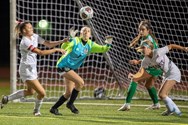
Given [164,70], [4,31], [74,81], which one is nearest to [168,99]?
[164,70]

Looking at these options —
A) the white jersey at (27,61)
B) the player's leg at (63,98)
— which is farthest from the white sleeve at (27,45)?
the player's leg at (63,98)

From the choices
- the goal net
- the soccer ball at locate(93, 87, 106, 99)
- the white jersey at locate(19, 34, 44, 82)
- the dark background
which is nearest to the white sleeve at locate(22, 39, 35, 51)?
the white jersey at locate(19, 34, 44, 82)

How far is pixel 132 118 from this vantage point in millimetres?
9688

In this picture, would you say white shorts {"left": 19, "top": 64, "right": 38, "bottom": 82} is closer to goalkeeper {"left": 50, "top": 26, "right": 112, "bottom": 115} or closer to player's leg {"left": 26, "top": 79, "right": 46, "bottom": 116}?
player's leg {"left": 26, "top": 79, "right": 46, "bottom": 116}

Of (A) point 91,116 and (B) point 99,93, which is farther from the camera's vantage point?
(B) point 99,93

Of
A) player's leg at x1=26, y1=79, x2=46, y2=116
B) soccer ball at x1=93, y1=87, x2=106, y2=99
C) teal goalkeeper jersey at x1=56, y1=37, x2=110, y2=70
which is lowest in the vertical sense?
soccer ball at x1=93, y1=87, x2=106, y2=99

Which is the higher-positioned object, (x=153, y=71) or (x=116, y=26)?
(x=116, y=26)

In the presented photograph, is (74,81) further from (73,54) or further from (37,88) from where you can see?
(37,88)

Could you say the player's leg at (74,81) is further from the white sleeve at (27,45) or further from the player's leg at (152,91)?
the player's leg at (152,91)

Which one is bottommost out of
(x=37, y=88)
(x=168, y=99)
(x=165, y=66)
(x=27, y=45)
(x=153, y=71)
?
(x=168, y=99)

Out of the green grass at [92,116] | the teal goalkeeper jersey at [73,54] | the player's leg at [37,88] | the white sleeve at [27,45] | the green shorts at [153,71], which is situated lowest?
the green grass at [92,116]

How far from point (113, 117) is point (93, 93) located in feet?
12.0

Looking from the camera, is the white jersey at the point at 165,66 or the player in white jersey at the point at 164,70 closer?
the player in white jersey at the point at 164,70

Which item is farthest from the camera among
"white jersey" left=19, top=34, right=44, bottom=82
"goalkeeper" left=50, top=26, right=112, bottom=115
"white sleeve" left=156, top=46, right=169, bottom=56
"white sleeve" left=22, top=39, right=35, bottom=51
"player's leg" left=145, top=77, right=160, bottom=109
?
"player's leg" left=145, top=77, right=160, bottom=109
